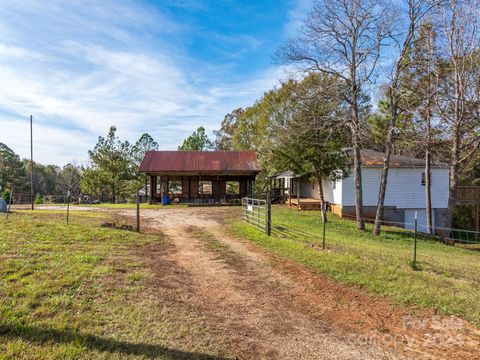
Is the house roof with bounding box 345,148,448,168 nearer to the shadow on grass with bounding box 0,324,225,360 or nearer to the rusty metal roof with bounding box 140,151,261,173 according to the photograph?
the rusty metal roof with bounding box 140,151,261,173

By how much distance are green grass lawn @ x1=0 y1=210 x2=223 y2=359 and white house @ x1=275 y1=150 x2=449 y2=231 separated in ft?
48.8

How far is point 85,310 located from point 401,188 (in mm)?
20224

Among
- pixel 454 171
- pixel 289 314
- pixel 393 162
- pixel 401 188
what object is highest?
pixel 393 162

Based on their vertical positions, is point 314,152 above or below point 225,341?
above

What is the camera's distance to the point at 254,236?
1092 centimetres

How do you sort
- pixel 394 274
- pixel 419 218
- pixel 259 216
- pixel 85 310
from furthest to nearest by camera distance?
pixel 419 218, pixel 259 216, pixel 394 274, pixel 85 310

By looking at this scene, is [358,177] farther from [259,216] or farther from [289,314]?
[289,314]

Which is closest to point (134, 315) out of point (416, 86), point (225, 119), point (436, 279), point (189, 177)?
point (436, 279)

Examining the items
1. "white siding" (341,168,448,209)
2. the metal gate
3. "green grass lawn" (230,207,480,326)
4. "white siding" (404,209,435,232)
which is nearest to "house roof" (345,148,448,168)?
"white siding" (341,168,448,209)

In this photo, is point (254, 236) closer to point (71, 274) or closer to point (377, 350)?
point (71, 274)

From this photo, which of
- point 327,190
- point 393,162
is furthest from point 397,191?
point 327,190

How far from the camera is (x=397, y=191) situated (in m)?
20.3

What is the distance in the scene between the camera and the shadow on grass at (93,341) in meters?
3.43

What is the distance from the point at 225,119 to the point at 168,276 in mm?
43506
